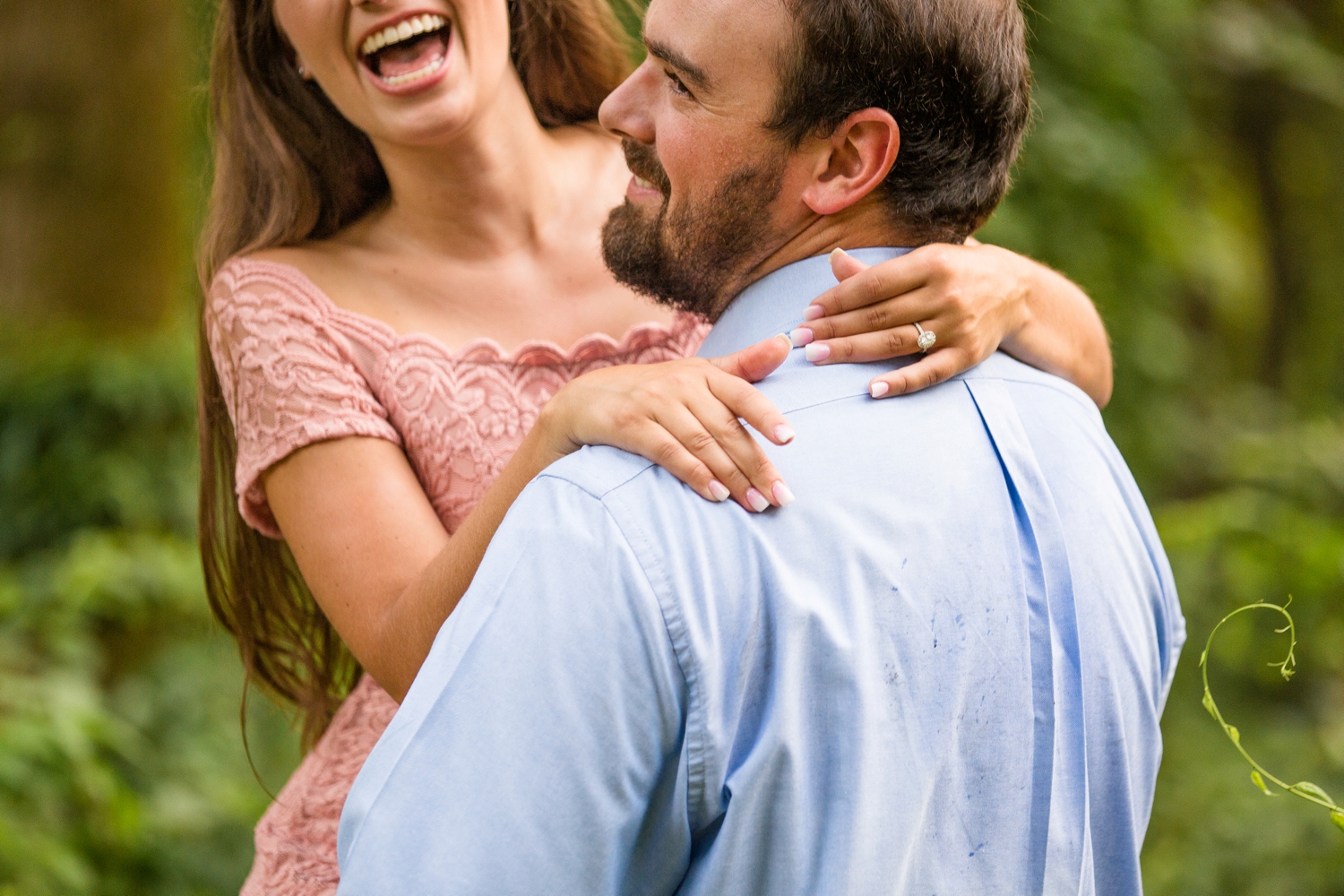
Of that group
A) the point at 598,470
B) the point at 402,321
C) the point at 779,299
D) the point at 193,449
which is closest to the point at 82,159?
the point at 193,449

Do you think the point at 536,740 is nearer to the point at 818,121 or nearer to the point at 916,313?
the point at 916,313

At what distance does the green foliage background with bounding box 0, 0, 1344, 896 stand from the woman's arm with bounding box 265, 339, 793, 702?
3.53 ft

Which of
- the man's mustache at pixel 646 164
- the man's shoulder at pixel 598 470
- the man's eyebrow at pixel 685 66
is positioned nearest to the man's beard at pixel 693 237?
the man's mustache at pixel 646 164

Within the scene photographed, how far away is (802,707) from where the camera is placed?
1.14 meters

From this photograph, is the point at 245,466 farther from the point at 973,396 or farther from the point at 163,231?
the point at 163,231

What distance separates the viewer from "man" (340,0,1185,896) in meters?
1.09

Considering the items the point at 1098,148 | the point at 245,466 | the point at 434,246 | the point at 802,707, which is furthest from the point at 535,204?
the point at 1098,148

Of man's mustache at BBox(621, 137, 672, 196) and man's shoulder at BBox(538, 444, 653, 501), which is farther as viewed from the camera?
man's mustache at BBox(621, 137, 672, 196)

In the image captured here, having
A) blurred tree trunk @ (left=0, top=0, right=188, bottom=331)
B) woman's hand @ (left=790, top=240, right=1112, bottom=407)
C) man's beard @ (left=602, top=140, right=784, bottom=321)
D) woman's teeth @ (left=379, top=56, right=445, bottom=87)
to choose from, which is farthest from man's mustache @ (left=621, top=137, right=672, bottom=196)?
blurred tree trunk @ (left=0, top=0, right=188, bottom=331)

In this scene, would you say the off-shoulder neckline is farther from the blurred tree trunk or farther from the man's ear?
the blurred tree trunk

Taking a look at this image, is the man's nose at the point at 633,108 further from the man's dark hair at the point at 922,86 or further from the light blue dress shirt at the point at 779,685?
the light blue dress shirt at the point at 779,685

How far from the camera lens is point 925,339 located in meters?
1.32

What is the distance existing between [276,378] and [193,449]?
266 centimetres

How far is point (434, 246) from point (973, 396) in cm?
106
